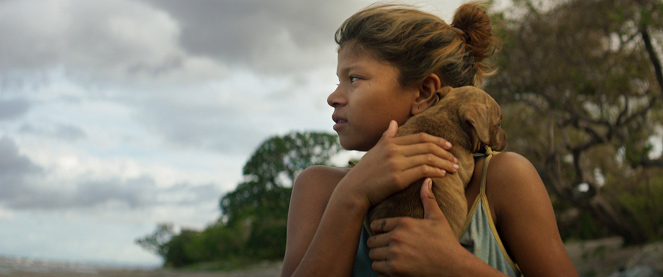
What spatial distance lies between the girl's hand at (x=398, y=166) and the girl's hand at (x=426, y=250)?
0.31 ft

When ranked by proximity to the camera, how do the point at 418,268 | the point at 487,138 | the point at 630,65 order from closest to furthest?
the point at 418,268, the point at 487,138, the point at 630,65

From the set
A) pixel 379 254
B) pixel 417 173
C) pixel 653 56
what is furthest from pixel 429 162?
pixel 653 56

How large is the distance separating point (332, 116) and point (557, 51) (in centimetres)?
1172

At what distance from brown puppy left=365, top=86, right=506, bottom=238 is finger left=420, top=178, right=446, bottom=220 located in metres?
0.05

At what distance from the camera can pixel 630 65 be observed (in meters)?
11.0

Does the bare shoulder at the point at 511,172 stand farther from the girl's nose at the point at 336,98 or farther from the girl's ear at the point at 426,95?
the girl's nose at the point at 336,98

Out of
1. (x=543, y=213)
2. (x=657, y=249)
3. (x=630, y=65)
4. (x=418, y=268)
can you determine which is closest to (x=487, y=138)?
(x=543, y=213)

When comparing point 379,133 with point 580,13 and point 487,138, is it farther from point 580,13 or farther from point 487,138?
point 580,13

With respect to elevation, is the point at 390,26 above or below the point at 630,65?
below

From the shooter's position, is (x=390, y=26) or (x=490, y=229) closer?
(x=490, y=229)

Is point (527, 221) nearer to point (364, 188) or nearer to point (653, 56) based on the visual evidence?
point (364, 188)

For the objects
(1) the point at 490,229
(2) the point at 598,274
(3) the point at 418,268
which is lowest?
(2) the point at 598,274

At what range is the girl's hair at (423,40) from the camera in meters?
2.30

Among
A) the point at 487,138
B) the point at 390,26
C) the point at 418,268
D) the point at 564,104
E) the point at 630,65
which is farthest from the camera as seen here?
the point at 564,104
